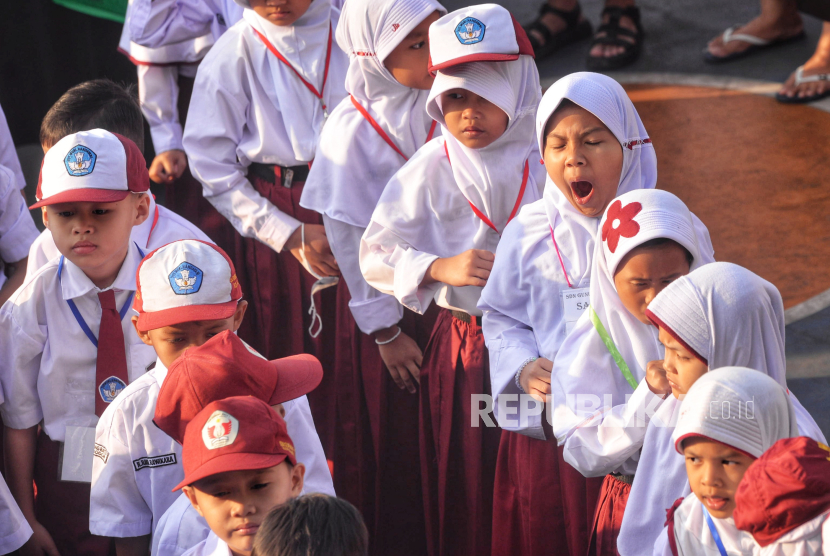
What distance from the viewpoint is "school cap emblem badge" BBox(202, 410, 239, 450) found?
1722mm

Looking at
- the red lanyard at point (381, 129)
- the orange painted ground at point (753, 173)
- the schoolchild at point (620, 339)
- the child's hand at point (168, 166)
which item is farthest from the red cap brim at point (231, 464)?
the orange painted ground at point (753, 173)

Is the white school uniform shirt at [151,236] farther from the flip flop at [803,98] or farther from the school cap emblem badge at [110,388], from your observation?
the flip flop at [803,98]

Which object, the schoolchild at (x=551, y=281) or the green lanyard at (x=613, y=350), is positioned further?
the schoolchild at (x=551, y=281)

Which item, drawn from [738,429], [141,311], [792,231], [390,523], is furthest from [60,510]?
[792,231]

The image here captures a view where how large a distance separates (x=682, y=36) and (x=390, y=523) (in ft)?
15.6

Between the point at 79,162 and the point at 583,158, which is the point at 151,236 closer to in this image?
the point at 79,162

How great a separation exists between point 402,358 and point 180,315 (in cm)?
99

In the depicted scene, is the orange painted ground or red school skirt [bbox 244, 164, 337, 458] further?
the orange painted ground

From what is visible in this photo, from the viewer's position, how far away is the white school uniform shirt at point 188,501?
2025 mm

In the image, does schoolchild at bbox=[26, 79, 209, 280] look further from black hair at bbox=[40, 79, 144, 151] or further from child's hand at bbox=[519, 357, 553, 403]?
child's hand at bbox=[519, 357, 553, 403]

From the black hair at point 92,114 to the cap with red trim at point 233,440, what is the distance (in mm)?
1570

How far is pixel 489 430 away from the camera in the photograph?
110 inches

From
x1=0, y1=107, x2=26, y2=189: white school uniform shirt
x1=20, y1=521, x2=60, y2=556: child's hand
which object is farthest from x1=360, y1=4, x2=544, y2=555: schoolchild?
x1=0, y1=107, x2=26, y2=189: white school uniform shirt

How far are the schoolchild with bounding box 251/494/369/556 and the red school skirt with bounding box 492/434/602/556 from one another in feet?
3.04
